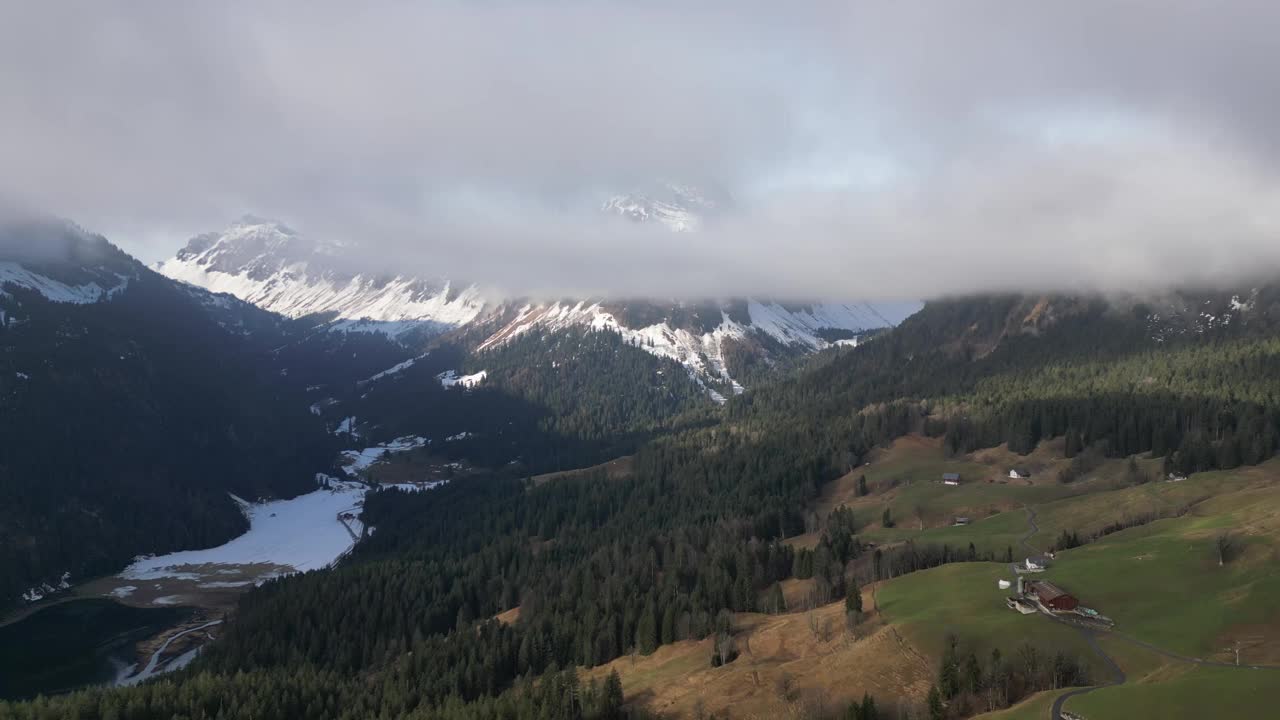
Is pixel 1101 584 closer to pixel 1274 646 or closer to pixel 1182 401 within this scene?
pixel 1274 646

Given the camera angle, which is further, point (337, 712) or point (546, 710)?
point (337, 712)

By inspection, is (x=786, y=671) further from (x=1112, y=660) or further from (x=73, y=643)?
(x=73, y=643)

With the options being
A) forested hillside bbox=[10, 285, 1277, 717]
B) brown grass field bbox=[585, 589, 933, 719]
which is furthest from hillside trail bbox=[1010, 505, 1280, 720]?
forested hillside bbox=[10, 285, 1277, 717]

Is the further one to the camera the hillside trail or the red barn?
the red barn

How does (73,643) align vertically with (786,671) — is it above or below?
below

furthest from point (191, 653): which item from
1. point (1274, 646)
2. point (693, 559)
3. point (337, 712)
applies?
point (1274, 646)

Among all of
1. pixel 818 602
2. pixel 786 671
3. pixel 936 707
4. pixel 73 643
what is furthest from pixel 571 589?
pixel 73 643

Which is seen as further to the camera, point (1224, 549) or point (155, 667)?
point (155, 667)

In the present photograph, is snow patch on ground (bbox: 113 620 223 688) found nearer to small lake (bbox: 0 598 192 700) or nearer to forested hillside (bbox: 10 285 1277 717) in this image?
small lake (bbox: 0 598 192 700)
